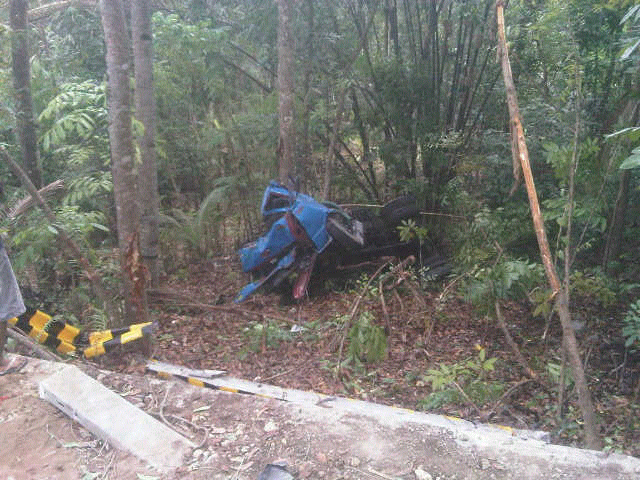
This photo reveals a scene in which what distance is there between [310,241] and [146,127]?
Result: 276cm

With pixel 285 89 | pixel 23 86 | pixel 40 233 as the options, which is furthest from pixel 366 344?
pixel 23 86

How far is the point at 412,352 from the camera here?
19.1 ft

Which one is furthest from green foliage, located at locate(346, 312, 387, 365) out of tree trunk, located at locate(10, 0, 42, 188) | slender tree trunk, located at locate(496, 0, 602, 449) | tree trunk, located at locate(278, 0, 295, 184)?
tree trunk, located at locate(10, 0, 42, 188)

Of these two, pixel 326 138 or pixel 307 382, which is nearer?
pixel 307 382

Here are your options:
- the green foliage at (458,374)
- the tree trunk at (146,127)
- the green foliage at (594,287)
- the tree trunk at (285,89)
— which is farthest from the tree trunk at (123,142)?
the green foliage at (594,287)

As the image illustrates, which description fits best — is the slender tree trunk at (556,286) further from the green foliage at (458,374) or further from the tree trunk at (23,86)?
the tree trunk at (23,86)

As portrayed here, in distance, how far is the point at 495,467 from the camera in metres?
2.80

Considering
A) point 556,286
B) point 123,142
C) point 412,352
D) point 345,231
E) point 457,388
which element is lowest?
point 412,352

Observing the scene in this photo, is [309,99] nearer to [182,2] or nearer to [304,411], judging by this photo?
[182,2]

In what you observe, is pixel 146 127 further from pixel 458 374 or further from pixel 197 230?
pixel 458 374

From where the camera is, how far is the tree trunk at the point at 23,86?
22.7 feet

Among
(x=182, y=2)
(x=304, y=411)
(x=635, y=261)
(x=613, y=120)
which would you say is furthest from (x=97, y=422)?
(x=182, y=2)

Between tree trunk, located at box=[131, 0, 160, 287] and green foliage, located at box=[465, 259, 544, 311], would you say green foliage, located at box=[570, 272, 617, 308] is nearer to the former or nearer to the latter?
green foliage, located at box=[465, 259, 544, 311]

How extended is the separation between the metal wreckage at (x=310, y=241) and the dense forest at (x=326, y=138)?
496 mm
